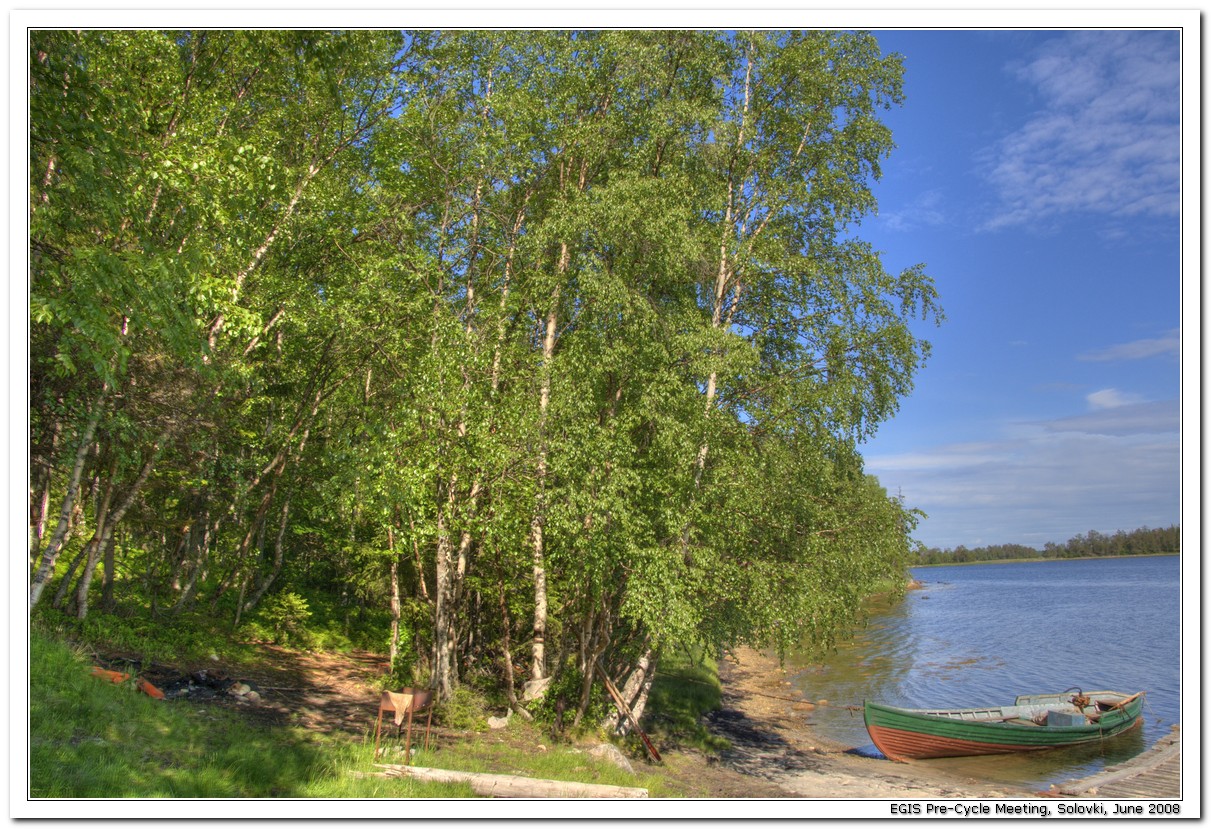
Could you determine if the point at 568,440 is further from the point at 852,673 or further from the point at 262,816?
the point at 852,673

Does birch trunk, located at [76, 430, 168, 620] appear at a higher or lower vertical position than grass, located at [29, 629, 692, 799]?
higher

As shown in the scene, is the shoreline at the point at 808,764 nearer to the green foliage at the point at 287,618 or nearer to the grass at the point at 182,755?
the grass at the point at 182,755

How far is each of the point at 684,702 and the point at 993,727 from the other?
7.08 metres

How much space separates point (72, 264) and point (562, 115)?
9.42 metres

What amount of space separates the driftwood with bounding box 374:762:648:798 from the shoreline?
3.76 metres

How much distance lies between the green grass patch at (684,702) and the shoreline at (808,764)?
443 millimetres

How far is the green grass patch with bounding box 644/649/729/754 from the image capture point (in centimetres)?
1484

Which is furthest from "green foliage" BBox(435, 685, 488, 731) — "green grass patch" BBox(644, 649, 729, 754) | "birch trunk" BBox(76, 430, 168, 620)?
"birch trunk" BBox(76, 430, 168, 620)

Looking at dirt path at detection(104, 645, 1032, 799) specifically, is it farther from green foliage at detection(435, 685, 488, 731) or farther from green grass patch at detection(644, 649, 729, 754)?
green grass patch at detection(644, 649, 729, 754)

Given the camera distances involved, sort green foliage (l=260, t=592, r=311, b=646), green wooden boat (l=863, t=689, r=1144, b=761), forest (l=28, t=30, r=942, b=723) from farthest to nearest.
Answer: green wooden boat (l=863, t=689, r=1144, b=761)
green foliage (l=260, t=592, r=311, b=646)
forest (l=28, t=30, r=942, b=723)

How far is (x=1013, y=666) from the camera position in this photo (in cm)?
2622

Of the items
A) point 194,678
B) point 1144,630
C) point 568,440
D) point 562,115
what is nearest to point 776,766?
point 568,440

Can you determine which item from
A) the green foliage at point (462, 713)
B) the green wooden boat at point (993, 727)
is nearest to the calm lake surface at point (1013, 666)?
the green wooden boat at point (993, 727)

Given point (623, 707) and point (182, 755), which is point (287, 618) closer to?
point (623, 707)
